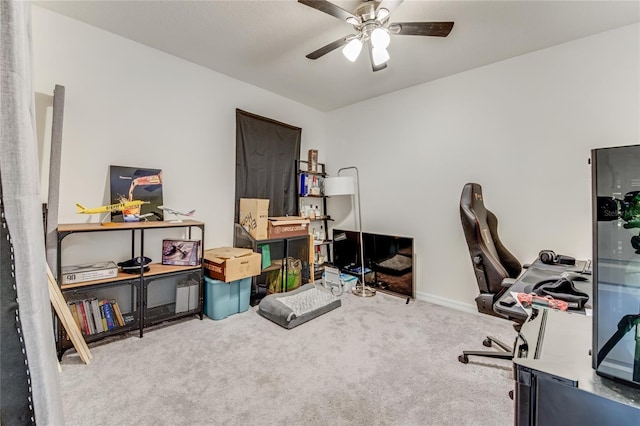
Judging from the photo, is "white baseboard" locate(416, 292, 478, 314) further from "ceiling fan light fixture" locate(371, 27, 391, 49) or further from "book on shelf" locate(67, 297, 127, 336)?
"book on shelf" locate(67, 297, 127, 336)

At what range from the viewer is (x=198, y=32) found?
238cm

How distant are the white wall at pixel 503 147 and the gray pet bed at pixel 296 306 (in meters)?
1.24

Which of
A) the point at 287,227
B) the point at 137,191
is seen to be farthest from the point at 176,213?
the point at 287,227

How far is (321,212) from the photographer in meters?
4.39

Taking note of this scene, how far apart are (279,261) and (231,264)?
974 millimetres

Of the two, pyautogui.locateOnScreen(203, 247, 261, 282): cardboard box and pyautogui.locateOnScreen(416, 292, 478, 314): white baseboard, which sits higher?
pyautogui.locateOnScreen(203, 247, 261, 282): cardboard box

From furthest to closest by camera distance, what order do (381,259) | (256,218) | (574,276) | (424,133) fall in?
(381,259) < (424,133) < (256,218) < (574,276)

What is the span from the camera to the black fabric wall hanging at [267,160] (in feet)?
11.0

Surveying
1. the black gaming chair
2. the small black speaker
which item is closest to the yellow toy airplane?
the black gaming chair

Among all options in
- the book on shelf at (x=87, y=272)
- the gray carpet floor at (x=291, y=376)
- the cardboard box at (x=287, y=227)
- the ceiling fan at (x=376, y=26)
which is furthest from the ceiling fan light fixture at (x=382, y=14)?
the book on shelf at (x=87, y=272)

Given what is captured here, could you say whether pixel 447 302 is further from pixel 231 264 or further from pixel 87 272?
pixel 87 272

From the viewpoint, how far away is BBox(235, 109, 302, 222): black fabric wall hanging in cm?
336

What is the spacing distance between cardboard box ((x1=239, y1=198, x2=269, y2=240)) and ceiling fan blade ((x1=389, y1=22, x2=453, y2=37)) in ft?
6.65

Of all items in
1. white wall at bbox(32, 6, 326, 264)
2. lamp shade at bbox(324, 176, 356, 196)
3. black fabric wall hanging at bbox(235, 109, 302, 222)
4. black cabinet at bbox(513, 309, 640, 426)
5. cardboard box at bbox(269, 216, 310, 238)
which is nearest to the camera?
black cabinet at bbox(513, 309, 640, 426)
